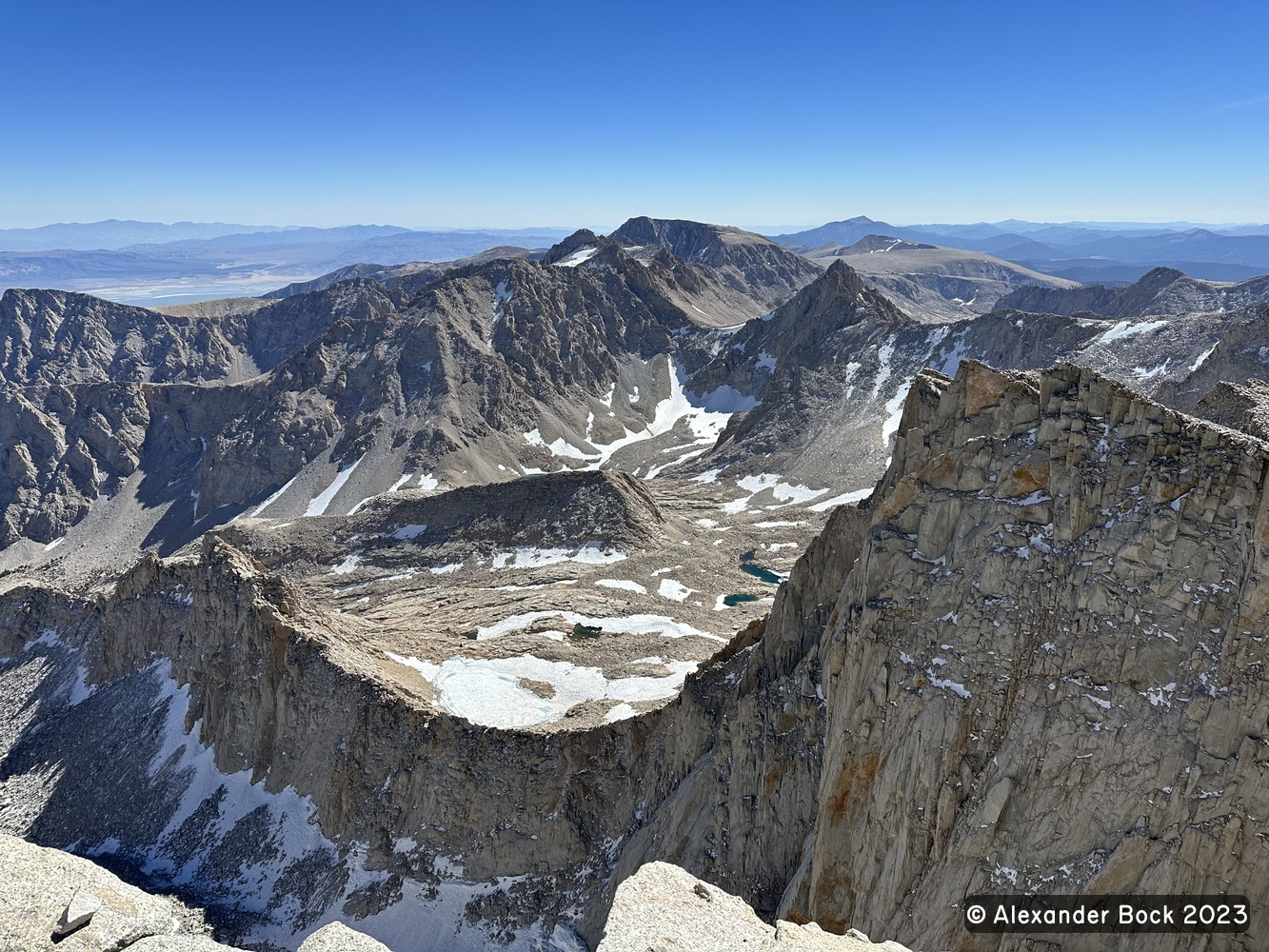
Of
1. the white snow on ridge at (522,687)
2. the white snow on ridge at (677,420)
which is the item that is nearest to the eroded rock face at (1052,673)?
the white snow on ridge at (522,687)

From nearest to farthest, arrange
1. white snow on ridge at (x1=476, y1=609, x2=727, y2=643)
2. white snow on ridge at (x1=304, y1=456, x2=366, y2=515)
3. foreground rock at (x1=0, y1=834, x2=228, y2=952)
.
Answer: foreground rock at (x1=0, y1=834, x2=228, y2=952)
white snow on ridge at (x1=476, y1=609, x2=727, y2=643)
white snow on ridge at (x1=304, y1=456, x2=366, y2=515)

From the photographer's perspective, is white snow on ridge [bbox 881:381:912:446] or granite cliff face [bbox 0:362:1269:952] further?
white snow on ridge [bbox 881:381:912:446]

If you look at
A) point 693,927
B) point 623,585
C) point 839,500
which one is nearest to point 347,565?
point 623,585

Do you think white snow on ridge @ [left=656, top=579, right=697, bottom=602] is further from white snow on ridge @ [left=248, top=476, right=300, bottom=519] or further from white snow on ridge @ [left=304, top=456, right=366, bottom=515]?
white snow on ridge @ [left=248, top=476, right=300, bottom=519]

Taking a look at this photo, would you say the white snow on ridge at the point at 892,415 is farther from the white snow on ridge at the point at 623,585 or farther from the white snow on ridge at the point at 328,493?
the white snow on ridge at the point at 328,493

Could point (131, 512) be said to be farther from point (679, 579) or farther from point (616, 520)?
point (679, 579)

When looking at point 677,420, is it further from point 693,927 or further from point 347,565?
point 693,927

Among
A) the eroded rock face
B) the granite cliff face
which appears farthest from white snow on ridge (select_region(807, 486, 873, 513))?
the eroded rock face
